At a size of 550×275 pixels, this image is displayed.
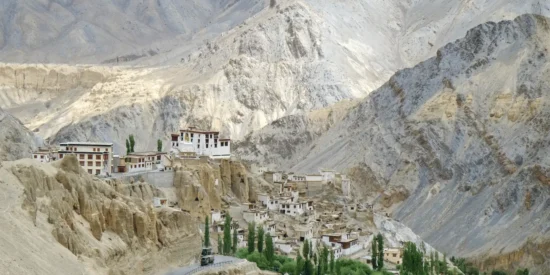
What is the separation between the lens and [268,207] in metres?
79.8

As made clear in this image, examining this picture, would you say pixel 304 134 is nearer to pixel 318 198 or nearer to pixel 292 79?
pixel 292 79

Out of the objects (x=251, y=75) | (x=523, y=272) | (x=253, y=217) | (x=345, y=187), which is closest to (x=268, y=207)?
(x=253, y=217)

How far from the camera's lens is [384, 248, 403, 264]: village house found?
251 feet

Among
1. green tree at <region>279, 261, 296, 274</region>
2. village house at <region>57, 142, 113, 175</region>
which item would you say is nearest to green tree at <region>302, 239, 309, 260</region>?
green tree at <region>279, 261, 296, 274</region>

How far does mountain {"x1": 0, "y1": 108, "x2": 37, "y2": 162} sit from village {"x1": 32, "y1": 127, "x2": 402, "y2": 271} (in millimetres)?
12633

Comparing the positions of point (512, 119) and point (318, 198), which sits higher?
point (512, 119)

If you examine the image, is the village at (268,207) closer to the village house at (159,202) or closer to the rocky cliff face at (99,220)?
the village house at (159,202)

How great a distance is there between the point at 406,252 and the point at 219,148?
17.3m

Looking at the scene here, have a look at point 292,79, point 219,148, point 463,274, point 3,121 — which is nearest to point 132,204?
point 219,148

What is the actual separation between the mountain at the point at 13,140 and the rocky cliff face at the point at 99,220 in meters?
31.2

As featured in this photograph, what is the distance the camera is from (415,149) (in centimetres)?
11388

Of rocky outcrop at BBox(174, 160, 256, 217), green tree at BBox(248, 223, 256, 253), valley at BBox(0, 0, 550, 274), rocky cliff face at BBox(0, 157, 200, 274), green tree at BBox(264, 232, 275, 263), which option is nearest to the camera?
rocky cliff face at BBox(0, 157, 200, 274)

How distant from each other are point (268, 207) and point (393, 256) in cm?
878

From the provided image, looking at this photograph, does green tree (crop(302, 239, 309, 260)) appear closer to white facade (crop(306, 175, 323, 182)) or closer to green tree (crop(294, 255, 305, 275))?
green tree (crop(294, 255, 305, 275))
